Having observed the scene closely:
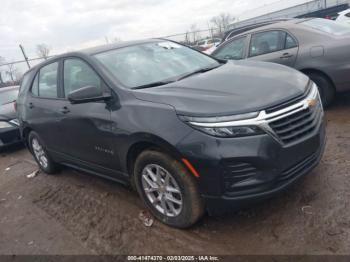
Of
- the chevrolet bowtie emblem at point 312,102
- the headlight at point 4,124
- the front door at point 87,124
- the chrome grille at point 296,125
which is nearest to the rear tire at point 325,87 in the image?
the chevrolet bowtie emblem at point 312,102

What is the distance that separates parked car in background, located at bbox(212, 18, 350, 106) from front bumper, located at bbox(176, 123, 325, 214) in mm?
2905

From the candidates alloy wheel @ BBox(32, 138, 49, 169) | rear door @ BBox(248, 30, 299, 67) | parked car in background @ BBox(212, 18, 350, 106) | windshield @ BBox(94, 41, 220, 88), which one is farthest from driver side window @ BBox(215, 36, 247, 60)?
alloy wheel @ BBox(32, 138, 49, 169)

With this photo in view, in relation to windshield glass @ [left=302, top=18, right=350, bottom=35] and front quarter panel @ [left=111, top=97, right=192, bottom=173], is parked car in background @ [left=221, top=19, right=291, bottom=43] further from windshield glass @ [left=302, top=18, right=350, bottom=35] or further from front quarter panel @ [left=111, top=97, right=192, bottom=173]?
front quarter panel @ [left=111, top=97, right=192, bottom=173]

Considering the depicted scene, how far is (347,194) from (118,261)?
2217 mm

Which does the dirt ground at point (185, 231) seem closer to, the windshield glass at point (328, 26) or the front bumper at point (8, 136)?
the windshield glass at point (328, 26)

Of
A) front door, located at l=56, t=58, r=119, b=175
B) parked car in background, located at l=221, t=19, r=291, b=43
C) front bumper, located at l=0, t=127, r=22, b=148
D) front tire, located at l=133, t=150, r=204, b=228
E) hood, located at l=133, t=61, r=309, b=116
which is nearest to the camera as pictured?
hood, located at l=133, t=61, r=309, b=116

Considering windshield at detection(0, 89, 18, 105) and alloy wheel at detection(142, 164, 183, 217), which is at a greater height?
windshield at detection(0, 89, 18, 105)

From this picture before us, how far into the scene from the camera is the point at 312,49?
548 centimetres

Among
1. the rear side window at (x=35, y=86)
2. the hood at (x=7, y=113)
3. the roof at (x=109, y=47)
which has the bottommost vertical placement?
the hood at (x=7, y=113)

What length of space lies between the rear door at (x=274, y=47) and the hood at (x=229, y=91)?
2.32 m

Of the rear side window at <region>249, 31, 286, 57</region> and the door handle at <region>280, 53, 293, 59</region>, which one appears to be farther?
the rear side window at <region>249, 31, 286, 57</region>

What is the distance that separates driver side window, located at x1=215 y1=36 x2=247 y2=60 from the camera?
6.57 m

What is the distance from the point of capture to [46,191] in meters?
4.91

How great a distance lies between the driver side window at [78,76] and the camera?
375 cm
